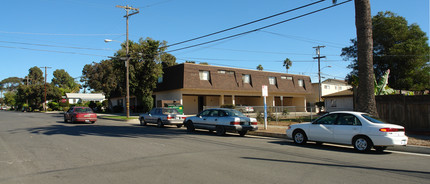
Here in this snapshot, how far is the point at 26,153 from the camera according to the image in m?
9.34

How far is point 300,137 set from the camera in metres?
11.7

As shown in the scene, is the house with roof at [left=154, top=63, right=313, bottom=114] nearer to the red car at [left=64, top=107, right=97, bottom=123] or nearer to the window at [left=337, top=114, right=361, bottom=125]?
the red car at [left=64, top=107, right=97, bottom=123]

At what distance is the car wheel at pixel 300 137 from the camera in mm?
11636

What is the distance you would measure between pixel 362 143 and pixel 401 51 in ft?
70.3

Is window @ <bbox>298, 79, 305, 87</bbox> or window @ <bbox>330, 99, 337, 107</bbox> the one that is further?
window @ <bbox>298, 79, 305, 87</bbox>

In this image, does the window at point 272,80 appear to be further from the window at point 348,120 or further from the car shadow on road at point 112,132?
the window at point 348,120

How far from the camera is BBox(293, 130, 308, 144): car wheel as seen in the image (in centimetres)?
1164

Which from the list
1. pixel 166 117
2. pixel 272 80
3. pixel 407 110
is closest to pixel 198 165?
pixel 407 110

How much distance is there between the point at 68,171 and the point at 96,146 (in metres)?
3.86

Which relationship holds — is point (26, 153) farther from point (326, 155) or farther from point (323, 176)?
point (326, 155)

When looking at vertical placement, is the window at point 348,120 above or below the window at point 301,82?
below

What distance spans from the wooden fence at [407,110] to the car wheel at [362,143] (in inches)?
234

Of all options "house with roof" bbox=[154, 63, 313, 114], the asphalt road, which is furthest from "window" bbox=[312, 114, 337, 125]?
"house with roof" bbox=[154, 63, 313, 114]

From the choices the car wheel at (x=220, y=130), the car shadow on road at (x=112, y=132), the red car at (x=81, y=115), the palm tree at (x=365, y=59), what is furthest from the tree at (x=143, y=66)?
the palm tree at (x=365, y=59)
